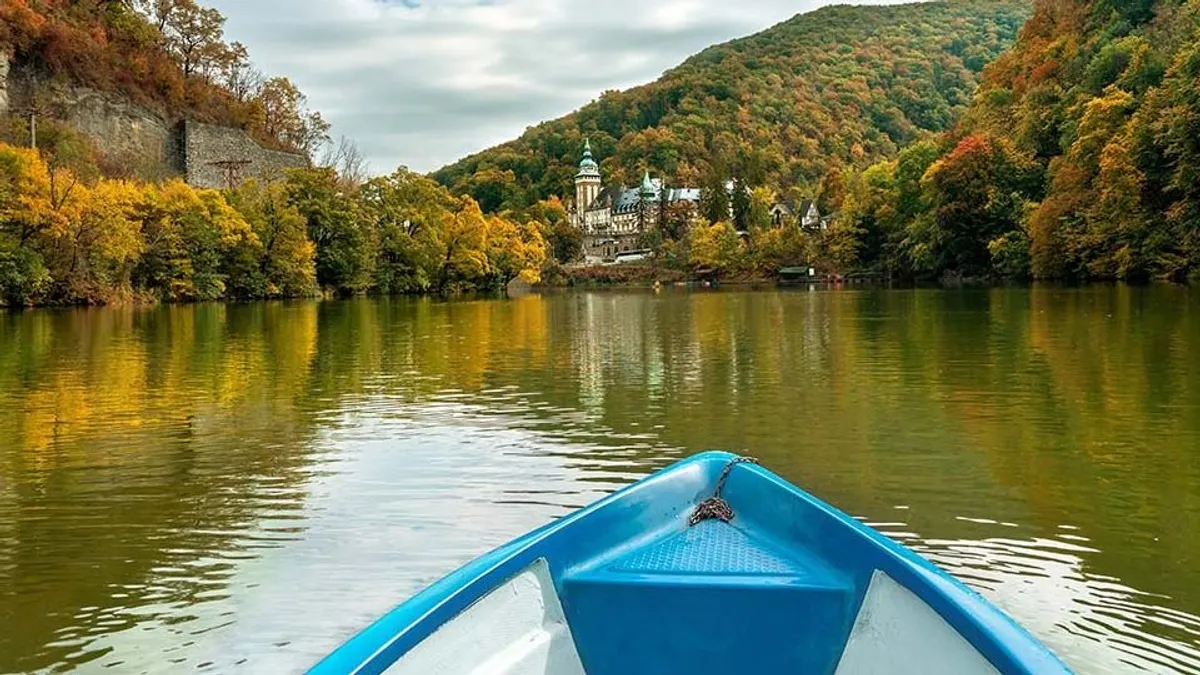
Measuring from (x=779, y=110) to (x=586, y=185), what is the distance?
3643 cm

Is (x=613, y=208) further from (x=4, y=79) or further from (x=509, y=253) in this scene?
(x=4, y=79)

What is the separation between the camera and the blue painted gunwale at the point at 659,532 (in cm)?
270

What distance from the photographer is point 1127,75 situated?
52.6 meters

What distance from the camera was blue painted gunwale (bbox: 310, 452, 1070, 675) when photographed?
8.84ft

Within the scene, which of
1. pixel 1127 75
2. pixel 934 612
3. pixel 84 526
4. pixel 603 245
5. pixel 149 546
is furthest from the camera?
pixel 603 245

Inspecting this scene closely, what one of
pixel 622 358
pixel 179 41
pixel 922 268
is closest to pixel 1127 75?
pixel 922 268

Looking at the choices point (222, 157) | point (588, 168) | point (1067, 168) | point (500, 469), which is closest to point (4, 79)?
point (222, 157)

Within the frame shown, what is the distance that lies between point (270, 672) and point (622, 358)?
50.4 feet

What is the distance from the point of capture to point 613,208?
512 ft

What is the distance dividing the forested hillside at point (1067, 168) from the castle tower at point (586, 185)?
83789 mm

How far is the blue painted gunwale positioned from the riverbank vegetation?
1775 inches

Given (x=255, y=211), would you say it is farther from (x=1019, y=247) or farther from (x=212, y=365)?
(x=1019, y=247)

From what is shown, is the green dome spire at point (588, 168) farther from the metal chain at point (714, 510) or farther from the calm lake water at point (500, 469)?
the metal chain at point (714, 510)

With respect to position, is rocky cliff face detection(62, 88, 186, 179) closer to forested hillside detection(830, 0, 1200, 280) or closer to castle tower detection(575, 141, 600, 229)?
forested hillside detection(830, 0, 1200, 280)
